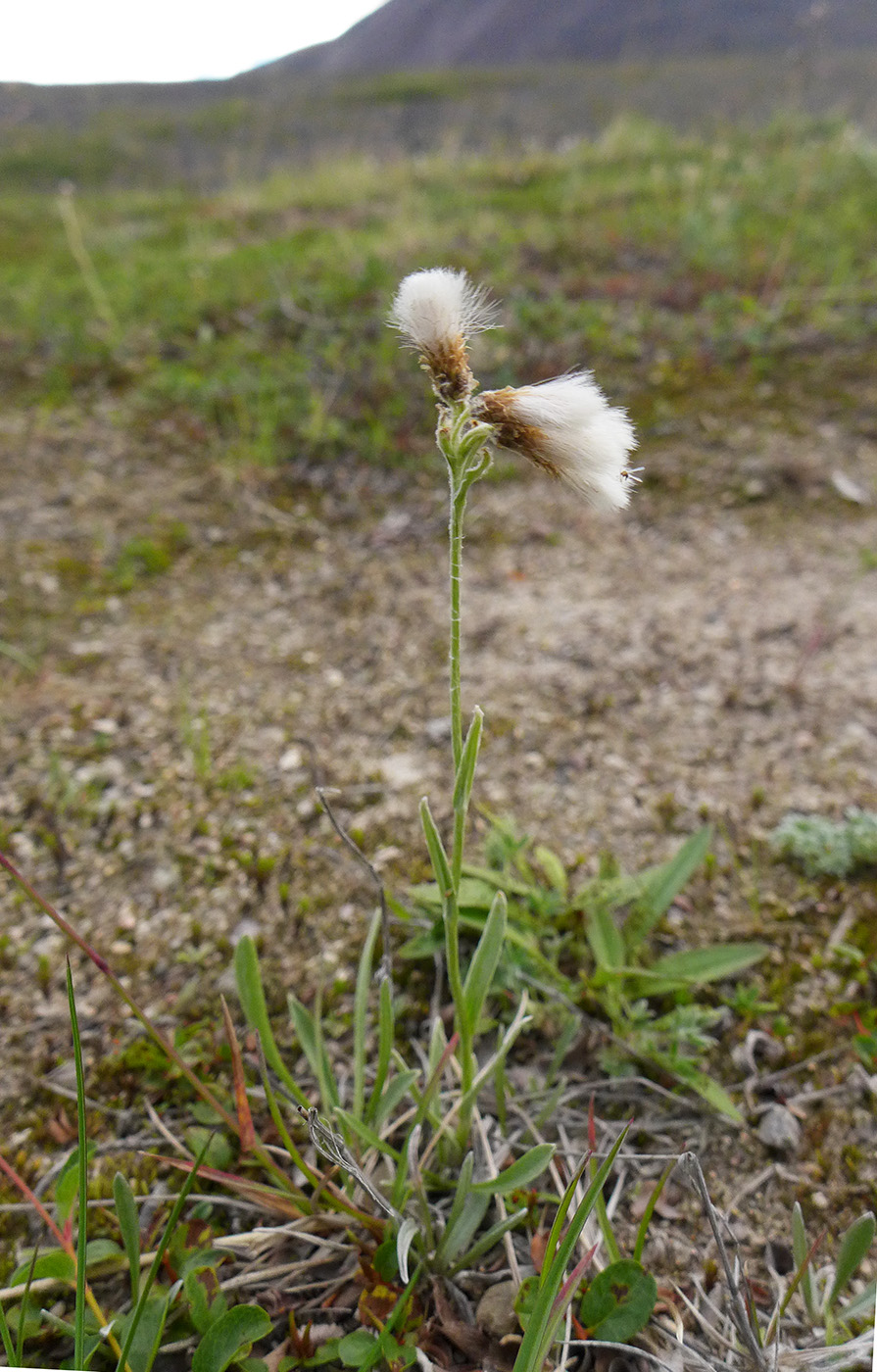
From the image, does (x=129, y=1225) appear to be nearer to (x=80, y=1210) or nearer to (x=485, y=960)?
(x=80, y=1210)

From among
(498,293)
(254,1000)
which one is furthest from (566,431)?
(498,293)

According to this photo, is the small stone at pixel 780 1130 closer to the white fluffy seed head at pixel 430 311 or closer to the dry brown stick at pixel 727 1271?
the dry brown stick at pixel 727 1271

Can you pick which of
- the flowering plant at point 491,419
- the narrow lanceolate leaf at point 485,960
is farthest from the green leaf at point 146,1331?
the flowering plant at point 491,419

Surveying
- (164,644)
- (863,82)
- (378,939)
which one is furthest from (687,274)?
(378,939)

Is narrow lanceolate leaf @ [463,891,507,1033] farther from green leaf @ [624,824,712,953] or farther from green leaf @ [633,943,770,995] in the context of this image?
green leaf @ [624,824,712,953]

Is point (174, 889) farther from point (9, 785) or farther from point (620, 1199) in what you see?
point (620, 1199)

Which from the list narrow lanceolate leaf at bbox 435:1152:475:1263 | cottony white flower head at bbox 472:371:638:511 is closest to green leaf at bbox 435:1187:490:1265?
narrow lanceolate leaf at bbox 435:1152:475:1263
